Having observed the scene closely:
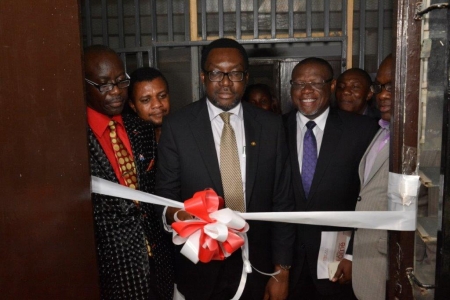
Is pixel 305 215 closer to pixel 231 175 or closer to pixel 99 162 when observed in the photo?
pixel 231 175

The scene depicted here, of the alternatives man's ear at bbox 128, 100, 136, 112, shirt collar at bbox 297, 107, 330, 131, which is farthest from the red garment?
shirt collar at bbox 297, 107, 330, 131

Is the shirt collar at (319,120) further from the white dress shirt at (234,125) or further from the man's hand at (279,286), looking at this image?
the man's hand at (279,286)

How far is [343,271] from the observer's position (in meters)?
2.34

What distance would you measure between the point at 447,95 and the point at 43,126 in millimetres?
1027

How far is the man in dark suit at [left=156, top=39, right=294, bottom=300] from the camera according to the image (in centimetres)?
212

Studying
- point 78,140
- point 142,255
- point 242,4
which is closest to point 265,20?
point 242,4

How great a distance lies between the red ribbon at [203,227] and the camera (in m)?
1.61

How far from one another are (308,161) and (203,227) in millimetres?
979

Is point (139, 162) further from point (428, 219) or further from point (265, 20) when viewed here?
point (265, 20)

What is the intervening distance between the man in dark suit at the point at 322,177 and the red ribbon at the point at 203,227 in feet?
2.69

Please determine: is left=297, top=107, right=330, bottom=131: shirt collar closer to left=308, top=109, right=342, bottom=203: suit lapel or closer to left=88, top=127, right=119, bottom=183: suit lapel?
left=308, top=109, right=342, bottom=203: suit lapel

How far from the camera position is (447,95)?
107 centimetres

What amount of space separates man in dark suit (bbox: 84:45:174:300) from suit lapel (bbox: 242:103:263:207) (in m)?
0.46

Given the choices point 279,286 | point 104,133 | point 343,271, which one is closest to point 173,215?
point 104,133
